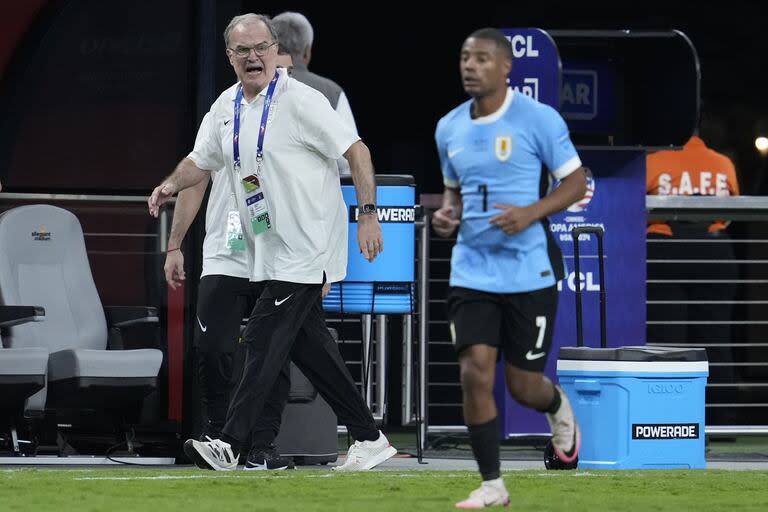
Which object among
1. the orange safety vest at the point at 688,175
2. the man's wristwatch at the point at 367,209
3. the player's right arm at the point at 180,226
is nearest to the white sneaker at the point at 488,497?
the man's wristwatch at the point at 367,209

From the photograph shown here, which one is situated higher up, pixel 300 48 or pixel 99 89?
pixel 300 48

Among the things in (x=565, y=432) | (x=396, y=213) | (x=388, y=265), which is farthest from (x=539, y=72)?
(x=565, y=432)

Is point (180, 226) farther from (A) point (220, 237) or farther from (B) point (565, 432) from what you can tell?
(B) point (565, 432)

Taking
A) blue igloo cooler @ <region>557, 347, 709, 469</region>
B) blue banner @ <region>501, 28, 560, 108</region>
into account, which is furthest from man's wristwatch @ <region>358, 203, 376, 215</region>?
blue banner @ <region>501, 28, 560, 108</region>

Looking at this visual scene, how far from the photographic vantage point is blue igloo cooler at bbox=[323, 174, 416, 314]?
30.1 ft

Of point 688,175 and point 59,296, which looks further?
point 688,175

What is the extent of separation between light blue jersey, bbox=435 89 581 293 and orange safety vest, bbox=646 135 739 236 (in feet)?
17.0

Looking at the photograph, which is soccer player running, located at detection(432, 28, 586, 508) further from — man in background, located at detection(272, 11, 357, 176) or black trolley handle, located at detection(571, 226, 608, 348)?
black trolley handle, located at detection(571, 226, 608, 348)

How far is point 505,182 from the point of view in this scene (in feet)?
22.1

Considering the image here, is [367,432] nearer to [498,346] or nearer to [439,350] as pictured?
[498,346]

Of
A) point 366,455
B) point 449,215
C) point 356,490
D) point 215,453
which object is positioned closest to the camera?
point 449,215

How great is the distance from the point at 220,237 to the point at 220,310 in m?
0.34

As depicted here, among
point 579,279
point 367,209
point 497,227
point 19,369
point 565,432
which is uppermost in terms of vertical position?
point 367,209

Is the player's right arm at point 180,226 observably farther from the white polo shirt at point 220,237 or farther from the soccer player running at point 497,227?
the soccer player running at point 497,227
